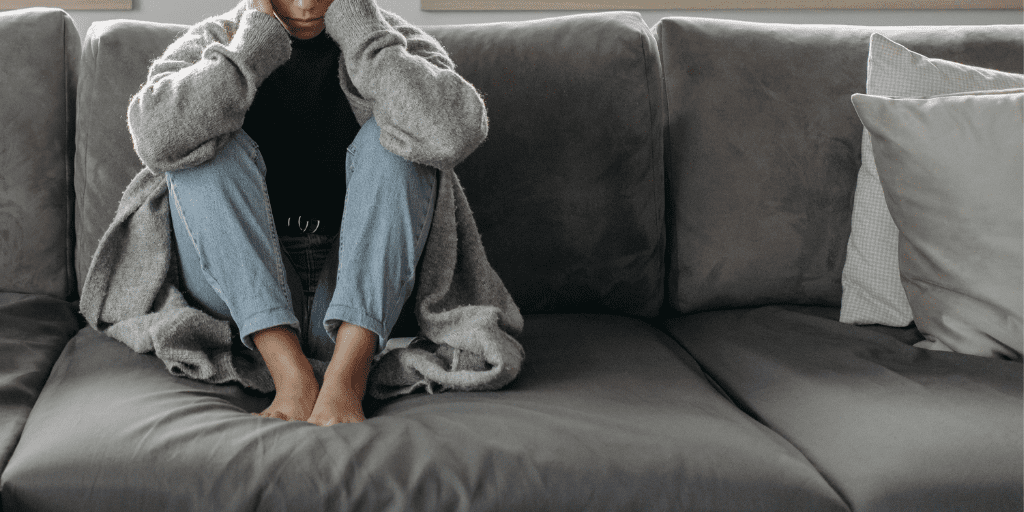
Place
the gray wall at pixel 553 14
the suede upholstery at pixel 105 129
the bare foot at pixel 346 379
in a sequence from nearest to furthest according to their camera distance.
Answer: the bare foot at pixel 346 379 → the suede upholstery at pixel 105 129 → the gray wall at pixel 553 14

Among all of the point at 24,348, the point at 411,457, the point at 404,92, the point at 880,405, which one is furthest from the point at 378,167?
the point at 880,405

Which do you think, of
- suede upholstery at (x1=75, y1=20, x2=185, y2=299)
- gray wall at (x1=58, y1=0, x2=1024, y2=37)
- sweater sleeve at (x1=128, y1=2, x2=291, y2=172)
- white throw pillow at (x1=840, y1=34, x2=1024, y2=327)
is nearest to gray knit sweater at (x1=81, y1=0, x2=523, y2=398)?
sweater sleeve at (x1=128, y1=2, x2=291, y2=172)

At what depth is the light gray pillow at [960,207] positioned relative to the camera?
3.34 feet

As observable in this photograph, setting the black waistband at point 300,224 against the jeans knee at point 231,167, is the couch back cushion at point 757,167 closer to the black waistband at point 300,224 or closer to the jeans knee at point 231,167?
the black waistband at point 300,224

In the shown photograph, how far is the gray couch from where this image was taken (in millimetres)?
752

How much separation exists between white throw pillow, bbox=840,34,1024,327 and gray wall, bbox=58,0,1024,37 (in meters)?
0.70

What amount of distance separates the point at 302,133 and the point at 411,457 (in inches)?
23.8

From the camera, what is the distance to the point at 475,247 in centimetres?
115

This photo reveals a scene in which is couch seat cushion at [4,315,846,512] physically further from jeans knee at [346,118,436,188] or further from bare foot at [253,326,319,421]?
jeans knee at [346,118,436,188]

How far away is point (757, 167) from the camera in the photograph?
1346mm

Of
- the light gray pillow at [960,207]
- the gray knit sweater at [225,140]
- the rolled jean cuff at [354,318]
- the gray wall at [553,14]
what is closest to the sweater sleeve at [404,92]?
the gray knit sweater at [225,140]

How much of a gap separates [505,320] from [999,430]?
63 cm

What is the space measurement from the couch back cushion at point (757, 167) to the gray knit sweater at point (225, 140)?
0.42 meters

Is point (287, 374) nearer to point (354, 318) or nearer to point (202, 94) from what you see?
point (354, 318)
